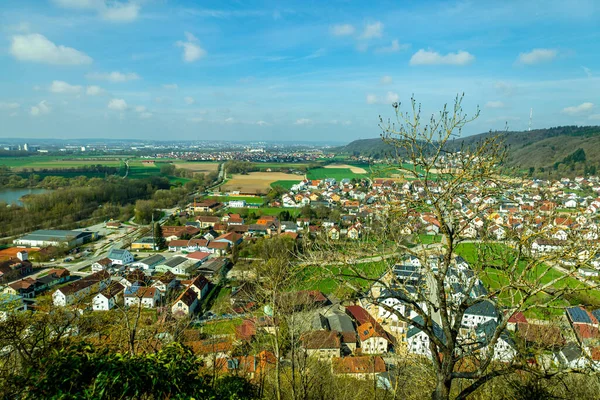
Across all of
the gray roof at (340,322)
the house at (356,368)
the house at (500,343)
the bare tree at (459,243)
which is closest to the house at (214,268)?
the gray roof at (340,322)

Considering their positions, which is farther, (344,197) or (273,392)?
(344,197)

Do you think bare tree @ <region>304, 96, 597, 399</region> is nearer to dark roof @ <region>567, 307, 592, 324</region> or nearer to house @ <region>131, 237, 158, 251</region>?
dark roof @ <region>567, 307, 592, 324</region>

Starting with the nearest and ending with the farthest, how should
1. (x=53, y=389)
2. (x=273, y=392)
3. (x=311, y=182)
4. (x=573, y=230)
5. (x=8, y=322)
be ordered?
(x=53, y=389), (x=573, y=230), (x=8, y=322), (x=273, y=392), (x=311, y=182)

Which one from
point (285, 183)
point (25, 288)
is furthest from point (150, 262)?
point (285, 183)

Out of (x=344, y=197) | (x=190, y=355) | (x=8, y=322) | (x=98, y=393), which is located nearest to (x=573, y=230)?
(x=190, y=355)

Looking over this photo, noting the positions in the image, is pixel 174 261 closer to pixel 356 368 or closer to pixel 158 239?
pixel 158 239

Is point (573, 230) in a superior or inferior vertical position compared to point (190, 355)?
superior

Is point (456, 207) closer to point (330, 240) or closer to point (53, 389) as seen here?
point (330, 240)
